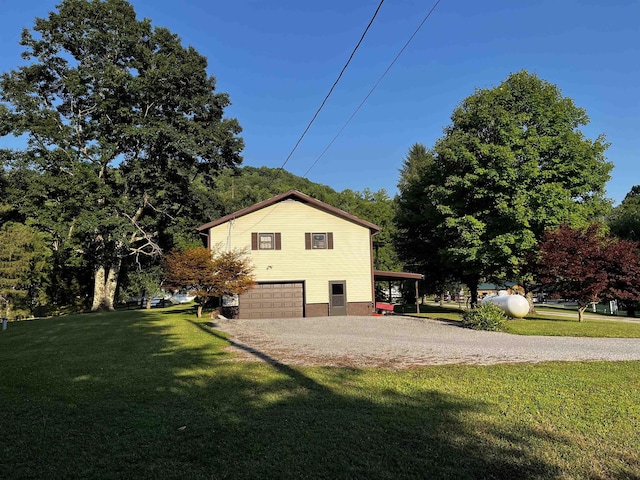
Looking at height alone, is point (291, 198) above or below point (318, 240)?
above

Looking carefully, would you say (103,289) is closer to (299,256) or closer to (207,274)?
(207,274)

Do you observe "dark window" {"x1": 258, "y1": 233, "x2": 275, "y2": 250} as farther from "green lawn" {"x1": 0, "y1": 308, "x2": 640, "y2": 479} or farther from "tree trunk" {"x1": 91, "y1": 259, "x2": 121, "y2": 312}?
"green lawn" {"x1": 0, "y1": 308, "x2": 640, "y2": 479}

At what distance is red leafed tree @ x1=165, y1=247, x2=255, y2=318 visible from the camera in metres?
19.5

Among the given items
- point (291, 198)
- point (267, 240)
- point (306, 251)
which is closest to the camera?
point (267, 240)

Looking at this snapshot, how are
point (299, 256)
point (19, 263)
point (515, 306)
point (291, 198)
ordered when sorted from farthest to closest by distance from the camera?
point (19, 263)
point (291, 198)
point (299, 256)
point (515, 306)

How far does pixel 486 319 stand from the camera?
1499cm

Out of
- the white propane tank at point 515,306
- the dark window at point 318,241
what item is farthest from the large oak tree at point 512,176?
the dark window at point 318,241

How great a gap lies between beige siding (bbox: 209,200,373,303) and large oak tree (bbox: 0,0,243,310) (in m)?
9.93

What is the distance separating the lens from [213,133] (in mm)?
31562

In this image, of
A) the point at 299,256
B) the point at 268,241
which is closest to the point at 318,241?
the point at 299,256

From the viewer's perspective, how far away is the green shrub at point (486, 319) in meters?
15.0

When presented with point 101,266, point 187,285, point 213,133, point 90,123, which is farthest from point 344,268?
point 90,123

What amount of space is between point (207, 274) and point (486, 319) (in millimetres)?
12371

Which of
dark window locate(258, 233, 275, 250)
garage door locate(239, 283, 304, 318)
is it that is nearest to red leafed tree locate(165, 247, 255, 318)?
garage door locate(239, 283, 304, 318)
